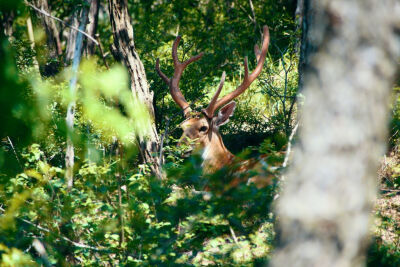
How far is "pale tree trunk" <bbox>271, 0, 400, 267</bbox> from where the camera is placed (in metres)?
1.76

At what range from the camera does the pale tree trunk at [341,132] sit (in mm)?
1761

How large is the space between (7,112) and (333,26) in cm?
139

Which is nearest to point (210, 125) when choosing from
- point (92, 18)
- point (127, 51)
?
point (127, 51)

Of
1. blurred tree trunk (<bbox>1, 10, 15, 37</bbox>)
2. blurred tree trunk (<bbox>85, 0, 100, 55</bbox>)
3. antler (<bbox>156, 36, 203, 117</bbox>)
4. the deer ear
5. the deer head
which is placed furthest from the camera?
blurred tree trunk (<bbox>85, 0, 100, 55</bbox>)

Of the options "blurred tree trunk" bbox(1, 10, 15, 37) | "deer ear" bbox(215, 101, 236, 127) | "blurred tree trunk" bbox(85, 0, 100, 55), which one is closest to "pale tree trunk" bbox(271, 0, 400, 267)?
"blurred tree trunk" bbox(1, 10, 15, 37)

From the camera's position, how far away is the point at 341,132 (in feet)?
5.97

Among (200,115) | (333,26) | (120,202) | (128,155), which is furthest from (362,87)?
(200,115)

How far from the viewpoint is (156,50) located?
7.52 meters

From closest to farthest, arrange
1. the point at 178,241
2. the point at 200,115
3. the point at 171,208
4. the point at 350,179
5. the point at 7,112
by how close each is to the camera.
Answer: the point at 7,112 < the point at 350,179 < the point at 171,208 < the point at 178,241 < the point at 200,115

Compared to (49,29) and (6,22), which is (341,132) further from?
(49,29)

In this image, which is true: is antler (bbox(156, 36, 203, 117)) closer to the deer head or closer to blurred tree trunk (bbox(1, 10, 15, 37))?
the deer head

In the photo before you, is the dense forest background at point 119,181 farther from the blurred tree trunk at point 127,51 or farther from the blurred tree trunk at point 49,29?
the blurred tree trunk at point 49,29

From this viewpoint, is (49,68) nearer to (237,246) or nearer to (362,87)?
(237,246)

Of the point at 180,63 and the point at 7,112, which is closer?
the point at 7,112
